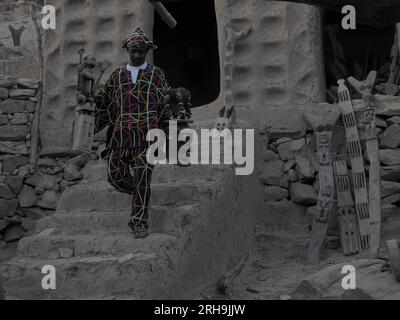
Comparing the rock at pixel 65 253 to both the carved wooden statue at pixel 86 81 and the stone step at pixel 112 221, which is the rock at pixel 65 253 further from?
the carved wooden statue at pixel 86 81

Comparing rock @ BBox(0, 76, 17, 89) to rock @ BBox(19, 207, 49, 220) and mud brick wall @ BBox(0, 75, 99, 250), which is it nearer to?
mud brick wall @ BBox(0, 75, 99, 250)

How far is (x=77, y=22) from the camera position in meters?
7.23

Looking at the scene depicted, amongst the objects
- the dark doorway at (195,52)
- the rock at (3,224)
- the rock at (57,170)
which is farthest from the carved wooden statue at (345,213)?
the dark doorway at (195,52)

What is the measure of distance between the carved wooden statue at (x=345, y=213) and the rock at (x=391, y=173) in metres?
0.37

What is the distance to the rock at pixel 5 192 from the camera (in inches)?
271

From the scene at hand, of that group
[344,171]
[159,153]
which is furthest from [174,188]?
[344,171]

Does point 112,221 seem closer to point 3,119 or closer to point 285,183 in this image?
point 285,183

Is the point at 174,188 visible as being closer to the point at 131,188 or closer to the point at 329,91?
the point at 131,188

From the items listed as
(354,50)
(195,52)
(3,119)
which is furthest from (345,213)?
(195,52)

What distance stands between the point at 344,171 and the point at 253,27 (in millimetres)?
1740

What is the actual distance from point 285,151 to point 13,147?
268 cm

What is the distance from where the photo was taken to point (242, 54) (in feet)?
22.7

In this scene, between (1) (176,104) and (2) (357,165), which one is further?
(2) (357,165)

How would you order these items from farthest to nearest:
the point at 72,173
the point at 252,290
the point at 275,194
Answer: the point at 72,173
the point at 275,194
the point at 252,290
